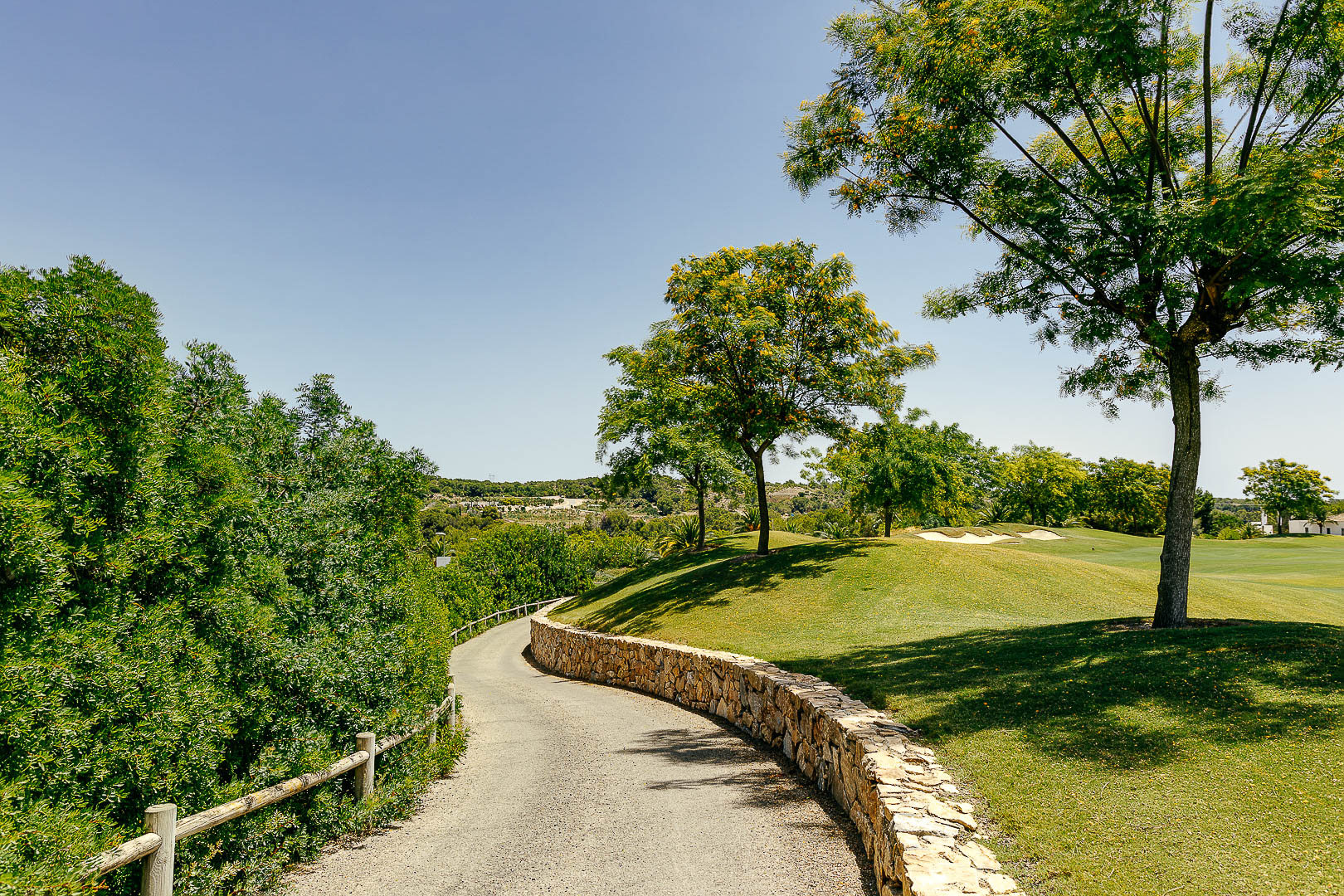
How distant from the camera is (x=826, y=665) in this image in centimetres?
1170

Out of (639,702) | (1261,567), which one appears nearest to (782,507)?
(1261,567)

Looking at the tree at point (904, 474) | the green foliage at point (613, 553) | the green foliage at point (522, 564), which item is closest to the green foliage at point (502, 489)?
the green foliage at point (613, 553)

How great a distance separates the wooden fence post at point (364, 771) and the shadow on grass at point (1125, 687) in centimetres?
657

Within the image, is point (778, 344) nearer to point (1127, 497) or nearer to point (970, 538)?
point (970, 538)

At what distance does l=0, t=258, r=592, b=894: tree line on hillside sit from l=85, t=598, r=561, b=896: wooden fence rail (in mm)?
125

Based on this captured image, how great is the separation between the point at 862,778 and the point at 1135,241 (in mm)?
9933

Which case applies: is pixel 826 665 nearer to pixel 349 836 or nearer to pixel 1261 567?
pixel 349 836

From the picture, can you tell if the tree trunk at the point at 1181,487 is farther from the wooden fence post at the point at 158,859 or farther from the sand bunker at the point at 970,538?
the sand bunker at the point at 970,538

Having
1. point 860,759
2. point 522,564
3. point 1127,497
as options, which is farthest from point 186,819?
point 1127,497

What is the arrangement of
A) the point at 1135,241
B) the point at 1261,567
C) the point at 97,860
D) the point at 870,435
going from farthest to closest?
the point at 1261,567 < the point at 870,435 < the point at 1135,241 < the point at 97,860

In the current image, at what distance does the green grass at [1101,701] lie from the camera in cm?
469

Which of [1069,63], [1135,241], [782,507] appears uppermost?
[1069,63]

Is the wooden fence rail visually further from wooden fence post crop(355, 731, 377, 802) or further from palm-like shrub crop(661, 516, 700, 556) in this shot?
palm-like shrub crop(661, 516, 700, 556)

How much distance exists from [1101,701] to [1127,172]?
1018 cm
